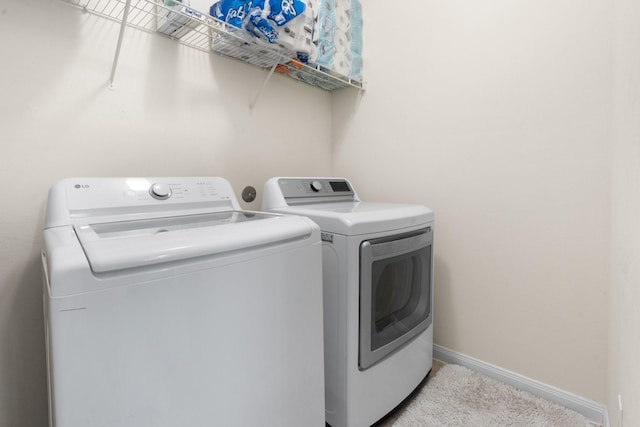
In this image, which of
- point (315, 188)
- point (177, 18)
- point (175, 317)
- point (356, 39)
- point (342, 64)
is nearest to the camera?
point (175, 317)

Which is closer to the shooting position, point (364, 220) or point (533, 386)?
point (364, 220)

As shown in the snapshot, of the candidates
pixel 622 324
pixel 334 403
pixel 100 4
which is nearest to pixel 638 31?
pixel 622 324

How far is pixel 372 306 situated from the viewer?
1.20m

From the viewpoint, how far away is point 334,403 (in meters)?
1.17

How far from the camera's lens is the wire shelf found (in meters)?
1.21

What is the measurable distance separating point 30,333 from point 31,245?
1.03 feet

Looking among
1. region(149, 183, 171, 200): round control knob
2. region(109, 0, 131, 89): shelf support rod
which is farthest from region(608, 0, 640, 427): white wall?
region(109, 0, 131, 89): shelf support rod

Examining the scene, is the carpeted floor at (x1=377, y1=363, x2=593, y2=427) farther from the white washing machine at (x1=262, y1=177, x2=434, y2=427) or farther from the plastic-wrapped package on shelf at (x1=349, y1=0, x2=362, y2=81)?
the plastic-wrapped package on shelf at (x1=349, y1=0, x2=362, y2=81)

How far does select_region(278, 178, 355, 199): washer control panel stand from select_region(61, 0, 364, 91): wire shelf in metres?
0.61

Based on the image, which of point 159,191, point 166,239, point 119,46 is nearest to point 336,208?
point 159,191

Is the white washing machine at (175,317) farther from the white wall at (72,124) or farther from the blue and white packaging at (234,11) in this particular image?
the blue and white packaging at (234,11)

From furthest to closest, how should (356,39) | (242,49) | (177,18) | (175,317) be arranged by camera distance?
1. (356,39)
2. (242,49)
3. (177,18)
4. (175,317)

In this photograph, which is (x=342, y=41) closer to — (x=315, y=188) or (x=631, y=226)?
(x=315, y=188)

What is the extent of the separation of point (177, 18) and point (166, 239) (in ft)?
3.47
